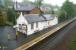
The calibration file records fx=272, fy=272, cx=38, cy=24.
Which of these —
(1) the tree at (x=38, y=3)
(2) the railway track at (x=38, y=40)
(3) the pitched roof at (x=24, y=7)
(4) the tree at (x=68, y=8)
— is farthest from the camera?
(4) the tree at (x=68, y=8)

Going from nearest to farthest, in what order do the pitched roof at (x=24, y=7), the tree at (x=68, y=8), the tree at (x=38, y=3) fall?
1. the pitched roof at (x=24, y=7)
2. the tree at (x=38, y=3)
3. the tree at (x=68, y=8)

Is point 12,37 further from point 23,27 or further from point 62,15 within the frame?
point 62,15

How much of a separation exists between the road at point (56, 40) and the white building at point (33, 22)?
0.24m

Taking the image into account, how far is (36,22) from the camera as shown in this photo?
3992 millimetres

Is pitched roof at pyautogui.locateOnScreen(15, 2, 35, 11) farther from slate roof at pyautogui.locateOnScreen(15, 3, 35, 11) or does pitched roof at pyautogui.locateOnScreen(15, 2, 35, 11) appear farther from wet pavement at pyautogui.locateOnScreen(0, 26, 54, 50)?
wet pavement at pyautogui.locateOnScreen(0, 26, 54, 50)

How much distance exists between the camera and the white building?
3.73 meters

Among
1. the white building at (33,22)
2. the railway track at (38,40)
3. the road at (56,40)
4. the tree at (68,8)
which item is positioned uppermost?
the tree at (68,8)

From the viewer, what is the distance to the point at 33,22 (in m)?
3.91

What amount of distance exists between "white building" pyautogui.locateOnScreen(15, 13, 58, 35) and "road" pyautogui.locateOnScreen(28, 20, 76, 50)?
235 mm

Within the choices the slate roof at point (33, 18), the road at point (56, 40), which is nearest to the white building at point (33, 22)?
the slate roof at point (33, 18)

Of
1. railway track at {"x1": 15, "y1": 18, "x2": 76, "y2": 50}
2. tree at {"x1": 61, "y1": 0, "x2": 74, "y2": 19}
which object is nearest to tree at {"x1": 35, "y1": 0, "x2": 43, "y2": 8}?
railway track at {"x1": 15, "y1": 18, "x2": 76, "y2": 50}

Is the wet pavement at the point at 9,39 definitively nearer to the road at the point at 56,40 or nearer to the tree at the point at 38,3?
the road at the point at 56,40

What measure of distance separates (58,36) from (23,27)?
1220 millimetres

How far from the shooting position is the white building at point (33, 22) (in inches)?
147
